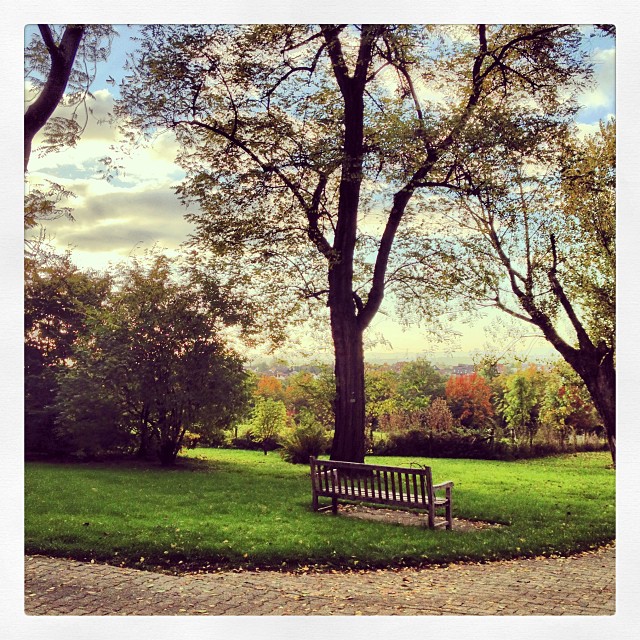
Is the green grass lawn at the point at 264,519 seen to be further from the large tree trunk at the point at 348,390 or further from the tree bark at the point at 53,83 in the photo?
the tree bark at the point at 53,83

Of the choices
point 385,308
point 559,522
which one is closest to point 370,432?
point 385,308

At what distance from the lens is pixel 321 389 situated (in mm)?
6434

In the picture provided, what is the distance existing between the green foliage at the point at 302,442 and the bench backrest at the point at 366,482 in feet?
3.81

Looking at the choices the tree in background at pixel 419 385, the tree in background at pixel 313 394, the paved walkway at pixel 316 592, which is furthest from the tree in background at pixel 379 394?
the paved walkway at pixel 316 592

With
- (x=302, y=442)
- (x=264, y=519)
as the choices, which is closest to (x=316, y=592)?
(x=264, y=519)

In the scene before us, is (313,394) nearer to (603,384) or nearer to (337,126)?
(337,126)

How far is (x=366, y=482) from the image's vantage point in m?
5.64

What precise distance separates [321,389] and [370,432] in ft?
4.38

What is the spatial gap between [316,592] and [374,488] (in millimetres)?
1406

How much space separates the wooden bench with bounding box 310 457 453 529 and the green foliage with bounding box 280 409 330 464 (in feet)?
3.78

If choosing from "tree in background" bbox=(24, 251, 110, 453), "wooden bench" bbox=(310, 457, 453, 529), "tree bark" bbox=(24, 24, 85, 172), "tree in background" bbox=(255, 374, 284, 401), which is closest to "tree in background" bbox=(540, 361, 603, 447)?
"wooden bench" bbox=(310, 457, 453, 529)
